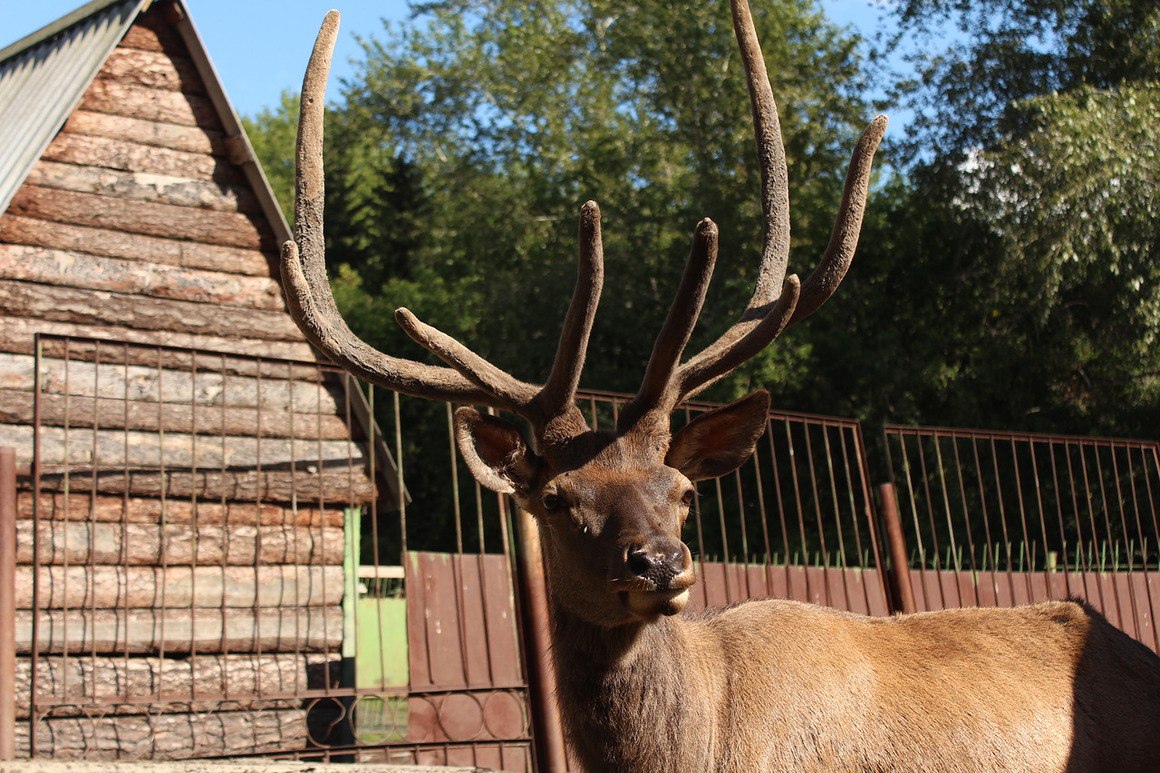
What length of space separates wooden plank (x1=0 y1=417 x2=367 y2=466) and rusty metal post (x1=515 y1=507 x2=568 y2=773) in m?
2.99

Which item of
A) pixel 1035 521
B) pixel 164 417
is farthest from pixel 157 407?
A: pixel 1035 521

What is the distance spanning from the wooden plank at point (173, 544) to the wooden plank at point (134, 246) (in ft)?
7.62

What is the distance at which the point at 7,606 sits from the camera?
5512 mm

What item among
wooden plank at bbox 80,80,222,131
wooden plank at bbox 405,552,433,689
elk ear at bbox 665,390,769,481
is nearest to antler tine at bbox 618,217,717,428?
elk ear at bbox 665,390,769,481

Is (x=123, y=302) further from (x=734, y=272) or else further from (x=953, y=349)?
(x=734, y=272)

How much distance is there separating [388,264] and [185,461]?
30601 millimetres

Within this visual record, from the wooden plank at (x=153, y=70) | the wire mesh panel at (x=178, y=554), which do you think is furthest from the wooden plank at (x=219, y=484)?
the wooden plank at (x=153, y=70)

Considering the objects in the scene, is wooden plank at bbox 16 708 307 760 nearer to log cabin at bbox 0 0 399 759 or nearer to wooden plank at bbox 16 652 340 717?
log cabin at bbox 0 0 399 759

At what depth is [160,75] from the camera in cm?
1090

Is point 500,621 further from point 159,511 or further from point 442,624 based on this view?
point 159,511

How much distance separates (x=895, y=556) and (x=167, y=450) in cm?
539

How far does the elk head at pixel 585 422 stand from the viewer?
13.7 feet

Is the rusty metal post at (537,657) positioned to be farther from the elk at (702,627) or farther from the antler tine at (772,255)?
the antler tine at (772,255)

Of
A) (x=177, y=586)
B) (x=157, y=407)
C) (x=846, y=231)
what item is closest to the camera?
(x=846, y=231)
